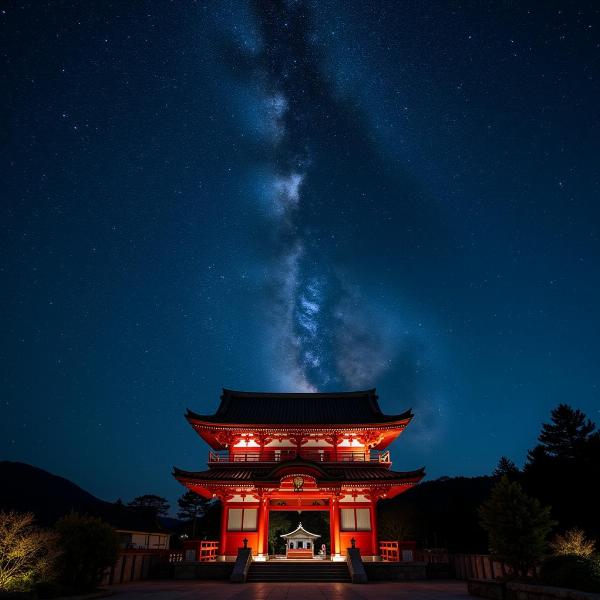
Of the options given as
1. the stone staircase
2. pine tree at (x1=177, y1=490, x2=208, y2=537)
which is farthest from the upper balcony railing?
pine tree at (x1=177, y1=490, x2=208, y2=537)

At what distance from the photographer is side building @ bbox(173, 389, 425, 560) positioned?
85.6 feet

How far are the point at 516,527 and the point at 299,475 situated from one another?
1342 centimetres

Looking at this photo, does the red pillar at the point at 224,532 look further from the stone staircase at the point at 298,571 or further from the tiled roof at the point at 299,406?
the tiled roof at the point at 299,406

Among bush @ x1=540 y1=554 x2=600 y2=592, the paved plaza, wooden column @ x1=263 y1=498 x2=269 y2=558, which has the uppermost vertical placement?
wooden column @ x1=263 y1=498 x2=269 y2=558

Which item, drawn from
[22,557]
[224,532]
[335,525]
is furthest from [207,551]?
[22,557]

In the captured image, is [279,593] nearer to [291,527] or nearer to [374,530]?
[374,530]

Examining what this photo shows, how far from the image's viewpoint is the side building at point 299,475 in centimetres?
2608

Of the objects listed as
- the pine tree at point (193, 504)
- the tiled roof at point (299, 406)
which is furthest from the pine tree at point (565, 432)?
the pine tree at point (193, 504)

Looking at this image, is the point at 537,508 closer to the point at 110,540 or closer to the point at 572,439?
the point at 110,540

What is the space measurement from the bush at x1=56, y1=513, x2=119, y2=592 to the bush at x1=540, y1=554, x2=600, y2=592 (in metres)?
15.7

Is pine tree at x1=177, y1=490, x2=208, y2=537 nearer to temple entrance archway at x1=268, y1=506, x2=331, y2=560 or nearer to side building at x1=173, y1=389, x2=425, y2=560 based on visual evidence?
temple entrance archway at x1=268, y1=506, x2=331, y2=560

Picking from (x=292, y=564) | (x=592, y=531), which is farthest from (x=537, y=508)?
(x=592, y=531)

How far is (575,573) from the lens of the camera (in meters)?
12.3

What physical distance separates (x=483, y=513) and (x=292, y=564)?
460 inches
